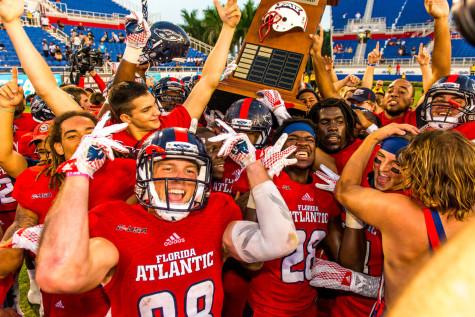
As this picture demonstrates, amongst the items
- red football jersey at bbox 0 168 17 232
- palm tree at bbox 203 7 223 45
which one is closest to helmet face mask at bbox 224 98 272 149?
red football jersey at bbox 0 168 17 232

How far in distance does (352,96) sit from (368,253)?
3634 mm

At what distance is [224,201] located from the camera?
7.36 ft

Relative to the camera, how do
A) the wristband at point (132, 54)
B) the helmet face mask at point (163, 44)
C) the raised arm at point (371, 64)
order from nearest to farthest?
the wristband at point (132, 54)
the helmet face mask at point (163, 44)
the raised arm at point (371, 64)

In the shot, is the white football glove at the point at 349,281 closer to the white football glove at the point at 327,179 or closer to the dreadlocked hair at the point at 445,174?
the white football glove at the point at 327,179

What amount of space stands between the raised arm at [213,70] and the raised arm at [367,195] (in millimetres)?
1383

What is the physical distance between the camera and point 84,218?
1703 millimetres

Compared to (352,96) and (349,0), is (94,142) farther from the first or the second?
(349,0)

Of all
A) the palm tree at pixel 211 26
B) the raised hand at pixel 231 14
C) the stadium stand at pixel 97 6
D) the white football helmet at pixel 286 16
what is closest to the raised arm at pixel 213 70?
the raised hand at pixel 231 14

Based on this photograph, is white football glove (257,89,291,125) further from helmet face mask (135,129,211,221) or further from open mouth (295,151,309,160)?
helmet face mask (135,129,211,221)

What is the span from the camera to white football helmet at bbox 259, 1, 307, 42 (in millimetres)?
4359

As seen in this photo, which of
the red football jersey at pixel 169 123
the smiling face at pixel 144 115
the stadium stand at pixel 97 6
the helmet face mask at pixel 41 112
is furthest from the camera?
the stadium stand at pixel 97 6

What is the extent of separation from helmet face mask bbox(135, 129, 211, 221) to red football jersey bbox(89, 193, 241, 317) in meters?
0.07

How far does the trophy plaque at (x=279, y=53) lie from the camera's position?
436cm

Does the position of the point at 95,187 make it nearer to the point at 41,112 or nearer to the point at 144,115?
the point at 144,115
